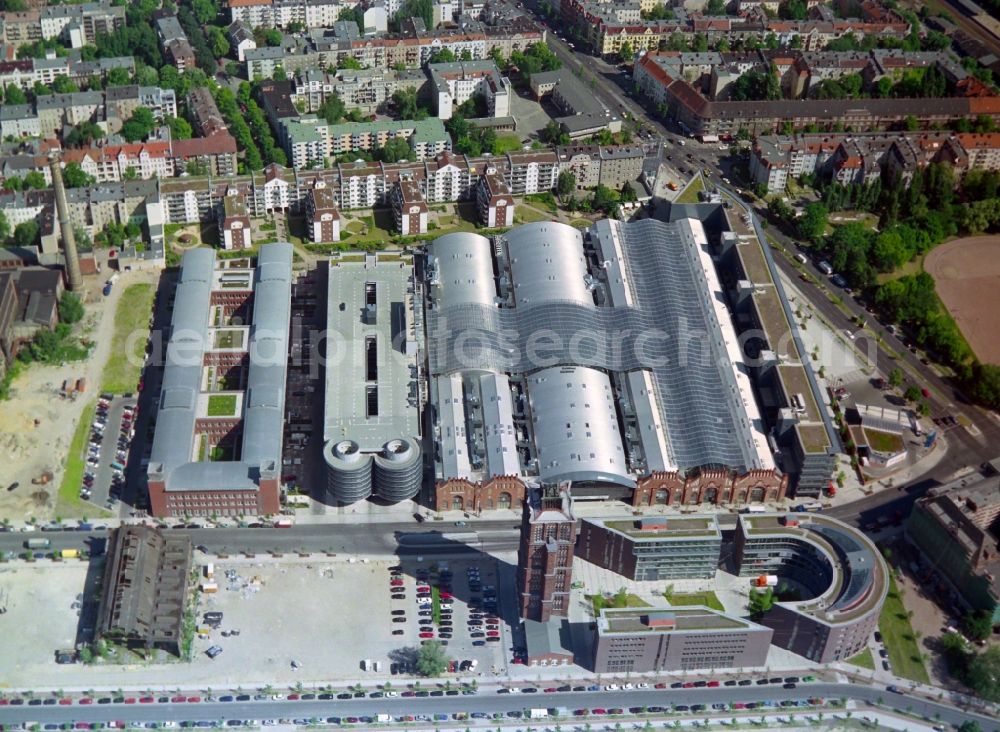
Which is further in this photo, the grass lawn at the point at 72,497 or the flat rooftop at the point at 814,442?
the flat rooftop at the point at 814,442

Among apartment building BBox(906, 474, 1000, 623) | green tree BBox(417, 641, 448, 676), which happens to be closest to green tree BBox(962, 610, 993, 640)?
apartment building BBox(906, 474, 1000, 623)

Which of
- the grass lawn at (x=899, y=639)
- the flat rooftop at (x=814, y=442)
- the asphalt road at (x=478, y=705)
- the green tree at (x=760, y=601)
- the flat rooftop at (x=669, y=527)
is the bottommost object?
the asphalt road at (x=478, y=705)

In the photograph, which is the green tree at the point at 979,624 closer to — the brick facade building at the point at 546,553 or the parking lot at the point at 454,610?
the brick facade building at the point at 546,553

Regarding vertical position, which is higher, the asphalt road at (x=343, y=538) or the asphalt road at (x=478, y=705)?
the asphalt road at (x=343, y=538)

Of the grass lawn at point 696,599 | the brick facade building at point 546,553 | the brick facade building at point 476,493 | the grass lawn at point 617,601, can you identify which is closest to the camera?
the brick facade building at point 546,553

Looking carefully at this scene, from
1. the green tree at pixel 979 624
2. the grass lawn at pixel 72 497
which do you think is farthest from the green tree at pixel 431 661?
the green tree at pixel 979 624

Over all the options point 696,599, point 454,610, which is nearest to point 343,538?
point 454,610

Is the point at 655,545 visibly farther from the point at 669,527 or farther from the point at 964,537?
the point at 964,537
